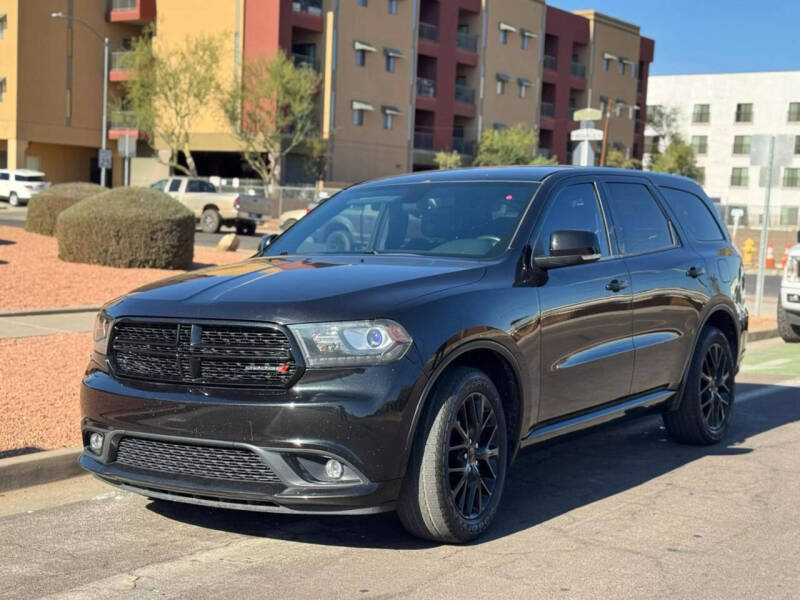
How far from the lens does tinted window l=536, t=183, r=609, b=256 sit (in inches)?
240

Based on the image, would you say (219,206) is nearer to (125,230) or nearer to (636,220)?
(125,230)

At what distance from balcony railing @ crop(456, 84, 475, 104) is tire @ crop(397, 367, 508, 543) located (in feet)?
192

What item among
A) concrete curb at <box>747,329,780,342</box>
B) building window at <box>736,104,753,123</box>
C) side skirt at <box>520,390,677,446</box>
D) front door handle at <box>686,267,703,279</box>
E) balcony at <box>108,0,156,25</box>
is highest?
balcony at <box>108,0,156,25</box>

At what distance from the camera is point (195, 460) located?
16.0ft

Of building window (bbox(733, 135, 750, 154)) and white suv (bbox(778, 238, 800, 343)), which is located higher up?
building window (bbox(733, 135, 750, 154))

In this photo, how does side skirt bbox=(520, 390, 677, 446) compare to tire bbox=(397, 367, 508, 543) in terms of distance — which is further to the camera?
side skirt bbox=(520, 390, 677, 446)

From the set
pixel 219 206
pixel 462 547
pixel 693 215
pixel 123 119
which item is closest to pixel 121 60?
pixel 123 119

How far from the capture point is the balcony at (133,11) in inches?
2185

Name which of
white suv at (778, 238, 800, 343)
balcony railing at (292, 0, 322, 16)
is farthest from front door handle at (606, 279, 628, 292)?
balcony railing at (292, 0, 322, 16)

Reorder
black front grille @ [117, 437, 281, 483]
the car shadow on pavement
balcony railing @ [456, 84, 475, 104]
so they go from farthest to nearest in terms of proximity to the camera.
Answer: balcony railing @ [456, 84, 475, 104] → the car shadow on pavement → black front grille @ [117, 437, 281, 483]

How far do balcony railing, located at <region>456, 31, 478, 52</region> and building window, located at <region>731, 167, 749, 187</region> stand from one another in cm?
3107

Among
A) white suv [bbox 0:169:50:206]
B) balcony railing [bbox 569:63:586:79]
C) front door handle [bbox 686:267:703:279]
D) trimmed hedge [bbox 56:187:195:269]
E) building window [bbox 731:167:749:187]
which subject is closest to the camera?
front door handle [bbox 686:267:703:279]

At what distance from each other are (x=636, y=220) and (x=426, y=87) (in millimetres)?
53466

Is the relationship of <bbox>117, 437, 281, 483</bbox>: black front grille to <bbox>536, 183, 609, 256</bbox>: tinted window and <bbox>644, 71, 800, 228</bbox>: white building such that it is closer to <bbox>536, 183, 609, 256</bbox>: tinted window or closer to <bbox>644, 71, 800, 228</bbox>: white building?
<bbox>536, 183, 609, 256</bbox>: tinted window
